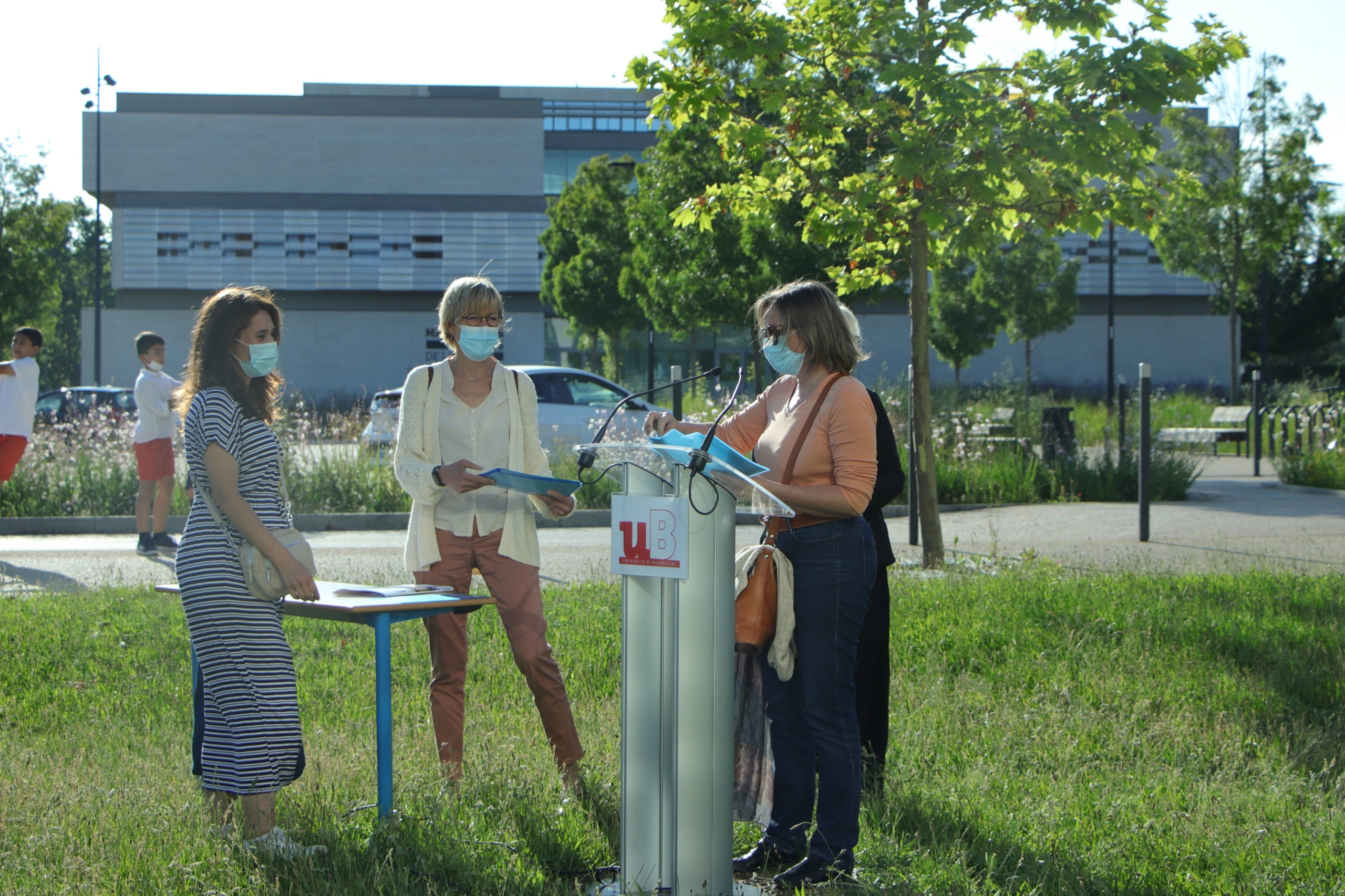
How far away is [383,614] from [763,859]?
1429 mm

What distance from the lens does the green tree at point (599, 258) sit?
37531 mm

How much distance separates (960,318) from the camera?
35812 mm

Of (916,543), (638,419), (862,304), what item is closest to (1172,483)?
(916,543)

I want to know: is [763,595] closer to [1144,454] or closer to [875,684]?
[875,684]

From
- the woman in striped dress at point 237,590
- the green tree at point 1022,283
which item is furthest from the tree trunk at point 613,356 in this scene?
the woman in striped dress at point 237,590

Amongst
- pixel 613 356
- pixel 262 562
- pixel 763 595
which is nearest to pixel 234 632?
pixel 262 562

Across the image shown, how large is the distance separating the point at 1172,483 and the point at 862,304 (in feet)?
86.5

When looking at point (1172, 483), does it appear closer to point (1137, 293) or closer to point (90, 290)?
point (1137, 293)

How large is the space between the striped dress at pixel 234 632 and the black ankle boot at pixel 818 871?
5.22 feet

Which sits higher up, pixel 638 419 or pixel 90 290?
pixel 90 290

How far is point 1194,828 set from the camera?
160 inches

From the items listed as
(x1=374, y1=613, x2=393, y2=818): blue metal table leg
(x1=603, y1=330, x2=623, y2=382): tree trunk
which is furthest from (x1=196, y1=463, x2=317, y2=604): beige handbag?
(x1=603, y1=330, x2=623, y2=382): tree trunk

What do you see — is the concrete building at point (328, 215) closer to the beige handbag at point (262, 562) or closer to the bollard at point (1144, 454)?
the bollard at point (1144, 454)

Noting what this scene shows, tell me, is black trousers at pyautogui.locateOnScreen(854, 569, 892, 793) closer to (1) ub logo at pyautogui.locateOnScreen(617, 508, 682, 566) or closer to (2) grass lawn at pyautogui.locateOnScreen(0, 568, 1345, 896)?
(2) grass lawn at pyautogui.locateOnScreen(0, 568, 1345, 896)
